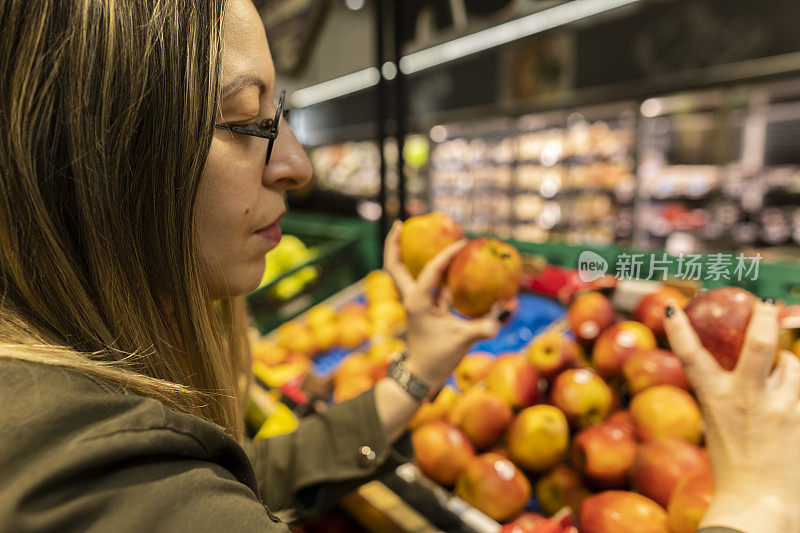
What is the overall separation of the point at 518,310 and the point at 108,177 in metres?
1.55

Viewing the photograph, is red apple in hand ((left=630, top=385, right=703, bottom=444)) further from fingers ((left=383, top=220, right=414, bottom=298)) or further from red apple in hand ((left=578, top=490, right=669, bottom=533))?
fingers ((left=383, top=220, right=414, bottom=298))

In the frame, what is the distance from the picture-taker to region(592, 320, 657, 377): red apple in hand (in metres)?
1.08

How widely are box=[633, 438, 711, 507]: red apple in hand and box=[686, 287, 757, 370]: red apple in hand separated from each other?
0.26 m

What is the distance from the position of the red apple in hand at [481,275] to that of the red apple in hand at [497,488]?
35 centimetres

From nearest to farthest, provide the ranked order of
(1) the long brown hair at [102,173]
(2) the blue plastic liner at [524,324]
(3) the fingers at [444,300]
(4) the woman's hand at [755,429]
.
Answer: (1) the long brown hair at [102,173]
(4) the woman's hand at [755,429]
(3) the fingers at [444,300]
(2) the blue plastic liner at [524,324]

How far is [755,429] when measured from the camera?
2.16 feet

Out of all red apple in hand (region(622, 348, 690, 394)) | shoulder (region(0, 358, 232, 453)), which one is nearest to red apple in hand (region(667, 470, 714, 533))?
red apple in hand (region(622, 348, 690, 394))

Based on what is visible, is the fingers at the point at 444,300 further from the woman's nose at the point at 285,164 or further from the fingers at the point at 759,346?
the fingers at the point at 759,346

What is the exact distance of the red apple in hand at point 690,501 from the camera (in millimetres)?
783

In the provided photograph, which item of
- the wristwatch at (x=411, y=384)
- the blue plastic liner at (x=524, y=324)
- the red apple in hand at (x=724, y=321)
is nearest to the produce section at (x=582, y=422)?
the red apple in hand at (x=724, y=321)

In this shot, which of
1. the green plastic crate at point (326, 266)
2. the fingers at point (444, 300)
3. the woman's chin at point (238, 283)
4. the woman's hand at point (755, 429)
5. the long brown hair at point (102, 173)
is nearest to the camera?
the long brown hair at point (102, 173)

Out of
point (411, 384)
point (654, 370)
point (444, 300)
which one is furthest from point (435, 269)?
point (654, 370)

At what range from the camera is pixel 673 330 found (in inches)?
27.7

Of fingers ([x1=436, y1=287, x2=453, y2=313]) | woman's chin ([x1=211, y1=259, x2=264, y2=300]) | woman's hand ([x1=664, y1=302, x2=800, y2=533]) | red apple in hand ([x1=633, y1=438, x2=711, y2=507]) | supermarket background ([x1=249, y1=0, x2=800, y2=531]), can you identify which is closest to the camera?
woman's hand ([x1=664, y1=302, x2=800, y2=533])
